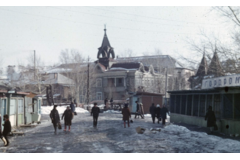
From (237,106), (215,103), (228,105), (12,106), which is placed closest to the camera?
(237,106)

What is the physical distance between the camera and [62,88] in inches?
2953

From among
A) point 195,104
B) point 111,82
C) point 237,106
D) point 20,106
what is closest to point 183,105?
point 195,104

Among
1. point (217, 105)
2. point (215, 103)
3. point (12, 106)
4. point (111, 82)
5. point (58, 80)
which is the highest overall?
point (58, 80)

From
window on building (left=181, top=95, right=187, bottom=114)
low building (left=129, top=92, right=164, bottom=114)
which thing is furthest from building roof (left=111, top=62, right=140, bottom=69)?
window on building (left=181, top=95, right=187, bottom=114)

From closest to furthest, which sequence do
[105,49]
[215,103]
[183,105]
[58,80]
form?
[215,103] < [183,105] < [58,80] < [105,49]

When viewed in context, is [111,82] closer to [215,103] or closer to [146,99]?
[146,99]

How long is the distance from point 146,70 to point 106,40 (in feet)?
41.5

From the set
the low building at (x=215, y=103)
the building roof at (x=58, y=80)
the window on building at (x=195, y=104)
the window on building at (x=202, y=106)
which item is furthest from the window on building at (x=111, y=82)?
the window on building at (x=202, y=106)

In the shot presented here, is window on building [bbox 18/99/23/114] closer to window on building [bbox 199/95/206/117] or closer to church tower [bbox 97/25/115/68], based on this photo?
window on building [bbox 199/95/206/117]

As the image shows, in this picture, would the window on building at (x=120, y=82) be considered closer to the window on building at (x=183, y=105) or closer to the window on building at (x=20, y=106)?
the window on building at (x=183, y=105)
